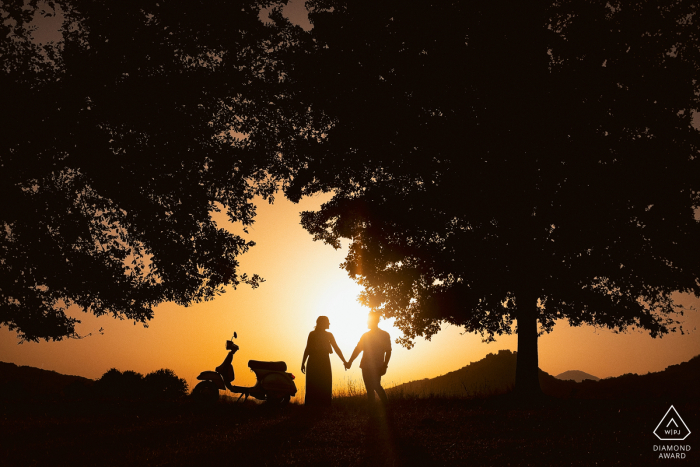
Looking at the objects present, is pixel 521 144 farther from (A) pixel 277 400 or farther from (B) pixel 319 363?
(A) pixel 277 400

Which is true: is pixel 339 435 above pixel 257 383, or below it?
below

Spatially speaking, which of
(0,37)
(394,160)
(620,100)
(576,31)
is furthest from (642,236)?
(0,37)

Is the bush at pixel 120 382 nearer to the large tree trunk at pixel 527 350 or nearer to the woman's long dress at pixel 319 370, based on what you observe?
the woman's long dress at pixel 319 370

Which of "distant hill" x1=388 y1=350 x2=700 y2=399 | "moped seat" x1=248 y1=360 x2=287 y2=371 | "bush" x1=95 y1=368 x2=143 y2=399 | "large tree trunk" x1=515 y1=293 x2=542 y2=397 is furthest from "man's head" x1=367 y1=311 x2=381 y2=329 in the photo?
"bush" x1=95 y1=368 x2=143 y2=399

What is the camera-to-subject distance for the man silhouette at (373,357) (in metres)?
10.8

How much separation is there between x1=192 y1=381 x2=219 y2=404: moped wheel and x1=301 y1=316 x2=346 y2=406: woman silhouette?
228 cm

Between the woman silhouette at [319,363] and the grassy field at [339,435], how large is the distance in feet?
2.94

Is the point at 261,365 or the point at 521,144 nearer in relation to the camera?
the point at 261,365

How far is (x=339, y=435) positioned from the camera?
722 centimetres

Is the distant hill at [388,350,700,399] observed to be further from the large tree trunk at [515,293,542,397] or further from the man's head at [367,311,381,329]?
the man's head at [367,311,381,329]

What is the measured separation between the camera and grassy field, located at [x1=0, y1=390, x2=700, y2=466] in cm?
555

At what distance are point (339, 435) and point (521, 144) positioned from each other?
9.18m

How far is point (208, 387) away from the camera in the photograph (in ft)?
36.3

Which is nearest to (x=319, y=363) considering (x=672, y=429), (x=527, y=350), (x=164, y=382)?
(x=527, y=350)
